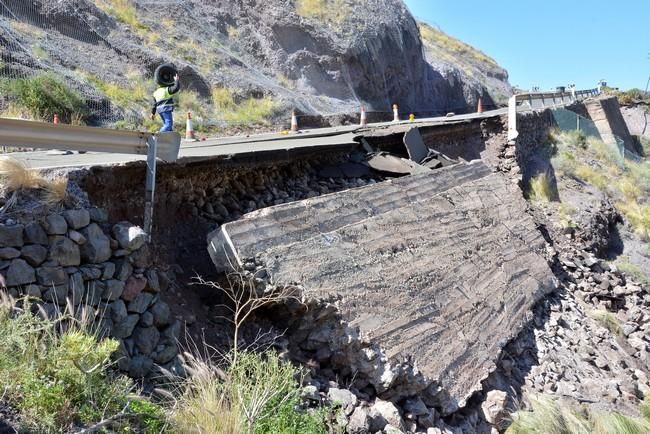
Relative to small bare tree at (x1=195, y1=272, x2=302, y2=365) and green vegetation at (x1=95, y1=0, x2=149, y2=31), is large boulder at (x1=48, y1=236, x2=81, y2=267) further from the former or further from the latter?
green vegetation at (x1=95, y1=0, x2=149, y2=31)

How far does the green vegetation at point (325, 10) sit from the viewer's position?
2227cm

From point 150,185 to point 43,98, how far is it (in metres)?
7.55

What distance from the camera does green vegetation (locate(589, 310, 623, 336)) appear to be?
905 centimetres

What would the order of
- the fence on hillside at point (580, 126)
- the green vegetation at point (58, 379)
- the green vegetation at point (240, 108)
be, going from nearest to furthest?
the green vegetation at point (58, 379) < the green vegetation at point (240, 108) < the fence on hillside at point (580, 126)

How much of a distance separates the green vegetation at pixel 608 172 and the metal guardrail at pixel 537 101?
130cm

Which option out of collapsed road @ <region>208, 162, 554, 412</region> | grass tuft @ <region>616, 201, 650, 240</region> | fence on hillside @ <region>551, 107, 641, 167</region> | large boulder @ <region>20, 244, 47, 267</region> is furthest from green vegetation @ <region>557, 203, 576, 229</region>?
large boulder @ <region>20, 244, 47, 267</region>

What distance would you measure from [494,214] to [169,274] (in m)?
5.78

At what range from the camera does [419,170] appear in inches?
358

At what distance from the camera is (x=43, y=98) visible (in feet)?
36.9

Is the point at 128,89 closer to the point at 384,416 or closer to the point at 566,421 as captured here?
the point at 384,416

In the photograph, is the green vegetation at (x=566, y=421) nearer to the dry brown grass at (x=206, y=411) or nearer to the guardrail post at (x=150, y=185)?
the dry brown grass at (x=206, y=411)

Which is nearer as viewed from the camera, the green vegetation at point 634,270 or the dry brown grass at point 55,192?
the dry brown grass at point 55,192

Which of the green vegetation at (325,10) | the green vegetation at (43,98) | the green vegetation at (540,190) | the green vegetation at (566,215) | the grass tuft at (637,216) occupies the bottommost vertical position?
the grass tuft at (637,216)

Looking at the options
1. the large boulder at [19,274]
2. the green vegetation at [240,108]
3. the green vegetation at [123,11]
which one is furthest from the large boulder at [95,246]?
the green vegetation at [123,11]
